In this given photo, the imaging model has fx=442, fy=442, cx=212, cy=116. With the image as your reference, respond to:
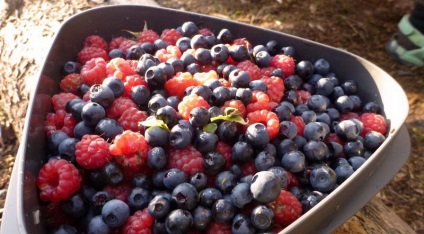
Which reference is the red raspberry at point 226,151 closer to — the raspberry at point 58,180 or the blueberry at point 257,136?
the blueberry at point 257,136

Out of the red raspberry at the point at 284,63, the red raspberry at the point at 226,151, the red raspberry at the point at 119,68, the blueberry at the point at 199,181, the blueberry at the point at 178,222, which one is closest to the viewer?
the blueberry at the point at 178,222

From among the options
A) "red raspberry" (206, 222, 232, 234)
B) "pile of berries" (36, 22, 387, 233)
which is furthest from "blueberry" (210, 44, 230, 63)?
"red raspberry" (206, 222, 232, 234)

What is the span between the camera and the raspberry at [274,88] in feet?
4.68

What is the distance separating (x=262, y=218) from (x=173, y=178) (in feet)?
0.79

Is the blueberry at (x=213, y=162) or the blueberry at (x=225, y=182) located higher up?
the blueberry at (x=213, y=162)

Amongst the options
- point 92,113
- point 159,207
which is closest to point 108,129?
point 92,113

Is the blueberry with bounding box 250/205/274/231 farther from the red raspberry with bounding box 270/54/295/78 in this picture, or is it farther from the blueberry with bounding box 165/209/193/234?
the red raspberry with bounding box 270/54/295/78

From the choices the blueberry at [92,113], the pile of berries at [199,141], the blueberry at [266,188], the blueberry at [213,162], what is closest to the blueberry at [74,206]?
the pile of berries at [199,141]

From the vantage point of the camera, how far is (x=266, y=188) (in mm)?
1024

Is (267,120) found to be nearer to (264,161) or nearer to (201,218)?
(264,161)

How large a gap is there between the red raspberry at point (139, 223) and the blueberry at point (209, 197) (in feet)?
0.42

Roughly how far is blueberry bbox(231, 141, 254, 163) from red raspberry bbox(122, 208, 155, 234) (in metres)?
0.28

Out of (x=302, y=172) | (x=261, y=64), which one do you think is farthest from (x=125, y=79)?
(x=302, y=172)

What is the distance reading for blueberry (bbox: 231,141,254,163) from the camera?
117cm
